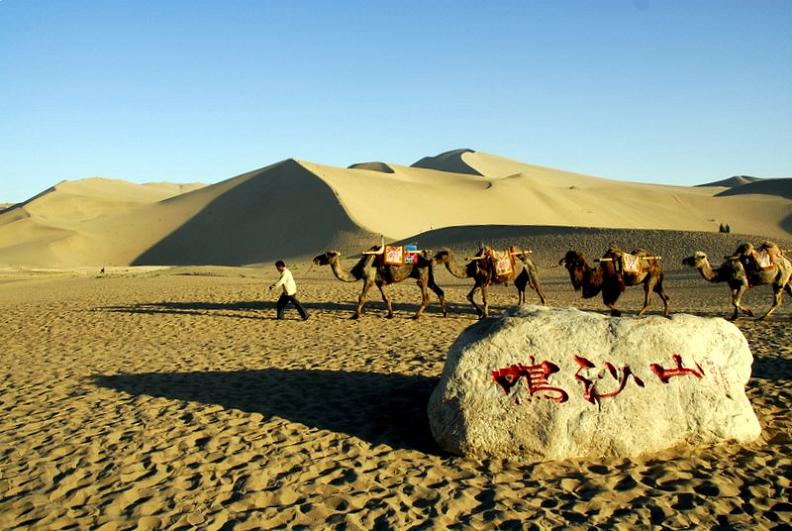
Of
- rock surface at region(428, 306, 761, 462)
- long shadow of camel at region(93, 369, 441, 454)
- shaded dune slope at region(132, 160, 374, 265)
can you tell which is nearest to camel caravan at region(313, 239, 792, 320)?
long shadow of camel at region(93, 369, 441, 454)

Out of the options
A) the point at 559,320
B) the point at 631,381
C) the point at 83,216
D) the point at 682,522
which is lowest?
the point at 682,522

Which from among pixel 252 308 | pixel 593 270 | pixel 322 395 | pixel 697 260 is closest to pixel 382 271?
pixel 252 308

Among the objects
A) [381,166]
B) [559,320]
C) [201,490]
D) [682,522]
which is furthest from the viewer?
[381,166]

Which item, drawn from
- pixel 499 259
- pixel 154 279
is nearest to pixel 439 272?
pixel 154 279

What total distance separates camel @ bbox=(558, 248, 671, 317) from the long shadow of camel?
665 centimetres

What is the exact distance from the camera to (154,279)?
30.5 meters

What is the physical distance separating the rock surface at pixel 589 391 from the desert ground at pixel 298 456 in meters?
0.19

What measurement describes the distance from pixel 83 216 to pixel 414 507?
7885 cm

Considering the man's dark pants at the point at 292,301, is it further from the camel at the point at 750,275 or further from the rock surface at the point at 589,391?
the rock surface at the point at 589,391

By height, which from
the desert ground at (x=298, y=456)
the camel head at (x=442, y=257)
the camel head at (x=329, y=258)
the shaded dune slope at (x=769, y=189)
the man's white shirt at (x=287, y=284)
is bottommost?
the desert ground at (x=298, y=456)

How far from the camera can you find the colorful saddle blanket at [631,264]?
14.4 meters

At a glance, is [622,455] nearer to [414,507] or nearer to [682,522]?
[682,522]

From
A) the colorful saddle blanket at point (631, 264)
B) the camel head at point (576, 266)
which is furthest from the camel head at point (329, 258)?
the colorful saddle blanket at point (631, 264)

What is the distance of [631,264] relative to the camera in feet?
47.6
